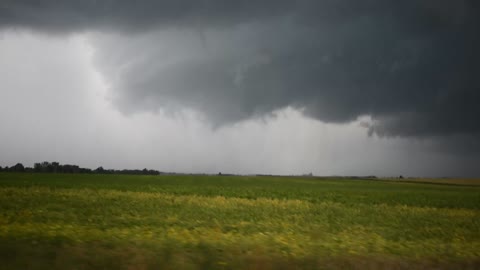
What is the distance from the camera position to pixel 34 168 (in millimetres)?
128125

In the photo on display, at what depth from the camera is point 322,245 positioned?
A: 11148mm

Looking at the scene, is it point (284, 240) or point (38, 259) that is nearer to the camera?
point (38, 259)

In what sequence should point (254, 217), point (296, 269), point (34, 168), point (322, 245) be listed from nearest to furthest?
point (296, 269) < point (322, 245) < point (254, 217) < point (34, 168)

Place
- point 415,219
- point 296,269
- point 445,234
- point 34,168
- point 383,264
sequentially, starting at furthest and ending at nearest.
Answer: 1. point 34,168
2. point 415,219
3. point 445,234
4. point 383,264
5. point 296,269

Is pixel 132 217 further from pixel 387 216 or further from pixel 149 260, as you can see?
pixel 387 216

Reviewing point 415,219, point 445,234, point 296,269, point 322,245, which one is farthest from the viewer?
point 415,219

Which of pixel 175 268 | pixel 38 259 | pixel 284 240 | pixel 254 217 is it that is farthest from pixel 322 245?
pixel 254 217

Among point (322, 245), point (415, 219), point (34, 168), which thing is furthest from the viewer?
point (34, 168)

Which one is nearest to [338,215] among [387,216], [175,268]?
[387,216]

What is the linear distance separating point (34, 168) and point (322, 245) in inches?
5461

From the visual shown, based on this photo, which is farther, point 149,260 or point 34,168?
point 34,168

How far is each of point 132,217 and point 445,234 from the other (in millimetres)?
14685

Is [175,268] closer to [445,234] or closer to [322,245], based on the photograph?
[322,245]

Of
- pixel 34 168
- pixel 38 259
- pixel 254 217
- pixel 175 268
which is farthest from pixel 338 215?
pixel 34 168
